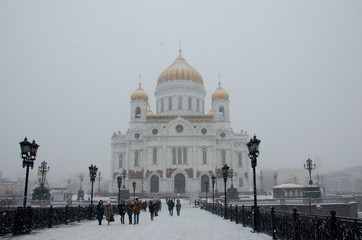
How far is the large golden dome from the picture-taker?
54.6m

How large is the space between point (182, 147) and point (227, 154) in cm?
692

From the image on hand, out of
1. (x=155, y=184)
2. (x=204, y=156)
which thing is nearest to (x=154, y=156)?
(x=155, y=184)

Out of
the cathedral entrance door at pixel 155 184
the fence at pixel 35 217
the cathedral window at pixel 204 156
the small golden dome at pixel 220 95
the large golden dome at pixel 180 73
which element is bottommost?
the fence at pixel 35 217

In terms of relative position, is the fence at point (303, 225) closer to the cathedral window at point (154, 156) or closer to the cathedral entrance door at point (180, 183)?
the cathedral entrance door at point (180, 183)

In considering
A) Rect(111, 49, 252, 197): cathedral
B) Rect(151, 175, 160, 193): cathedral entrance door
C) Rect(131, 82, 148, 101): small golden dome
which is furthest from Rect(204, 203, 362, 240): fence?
Rect(131, 82, 148, 101): small golden dome

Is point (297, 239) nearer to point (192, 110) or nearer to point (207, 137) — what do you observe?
point (207, 137)

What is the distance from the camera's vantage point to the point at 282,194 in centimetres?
3825

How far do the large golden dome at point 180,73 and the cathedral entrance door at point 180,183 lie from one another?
54.3ft

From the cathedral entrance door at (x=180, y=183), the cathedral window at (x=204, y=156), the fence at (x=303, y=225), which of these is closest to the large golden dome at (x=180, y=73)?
the cathedral window at (x=204, y=156)

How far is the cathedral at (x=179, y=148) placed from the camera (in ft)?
155

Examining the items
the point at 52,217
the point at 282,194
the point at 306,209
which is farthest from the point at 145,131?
the point at 52,217

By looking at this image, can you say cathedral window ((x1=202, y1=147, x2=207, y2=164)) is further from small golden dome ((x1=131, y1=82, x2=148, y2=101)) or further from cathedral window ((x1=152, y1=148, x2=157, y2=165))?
small golden dome ((x1=131, y1=82, x2=148, y2=101))

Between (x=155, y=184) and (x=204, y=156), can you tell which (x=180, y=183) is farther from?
(x=204, y=156)

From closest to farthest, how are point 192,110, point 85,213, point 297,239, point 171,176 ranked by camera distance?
1. point 297,239
2. point 85,213
3. point 171,176
4. point 192,110
